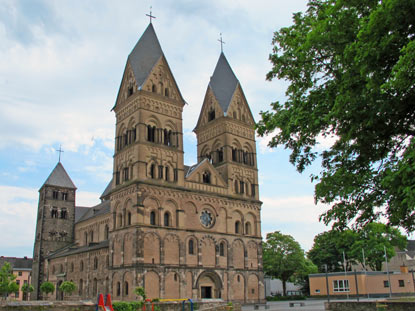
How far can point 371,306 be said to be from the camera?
2855cm

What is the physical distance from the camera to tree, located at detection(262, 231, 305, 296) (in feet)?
209

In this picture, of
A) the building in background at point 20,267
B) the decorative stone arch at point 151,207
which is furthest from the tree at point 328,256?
the building in background at point 20,267

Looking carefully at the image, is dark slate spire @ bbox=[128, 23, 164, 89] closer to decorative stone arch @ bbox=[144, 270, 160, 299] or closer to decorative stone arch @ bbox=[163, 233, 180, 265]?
decorative stone arch @ bbox=[163, 233, 180, 265]

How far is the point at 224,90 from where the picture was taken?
185ft

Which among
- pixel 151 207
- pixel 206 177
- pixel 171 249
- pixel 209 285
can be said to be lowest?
pixel 209 285

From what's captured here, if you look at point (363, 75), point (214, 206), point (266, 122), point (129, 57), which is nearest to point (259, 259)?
point (214, 206)

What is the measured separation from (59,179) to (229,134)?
3675cm

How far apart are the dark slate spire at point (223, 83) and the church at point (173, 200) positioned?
0.13 meters

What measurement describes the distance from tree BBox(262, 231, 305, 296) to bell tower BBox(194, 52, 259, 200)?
14.8 metres

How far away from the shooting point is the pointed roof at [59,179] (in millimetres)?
74000

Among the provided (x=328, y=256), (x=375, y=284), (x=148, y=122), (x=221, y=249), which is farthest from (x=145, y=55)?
(x=328, y=256)

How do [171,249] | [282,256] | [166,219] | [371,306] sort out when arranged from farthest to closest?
[282,256], [166,219], [171,249], [371,306]

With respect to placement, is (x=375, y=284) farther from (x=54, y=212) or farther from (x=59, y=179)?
(x=59, y=179)

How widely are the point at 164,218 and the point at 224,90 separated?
20.3m
